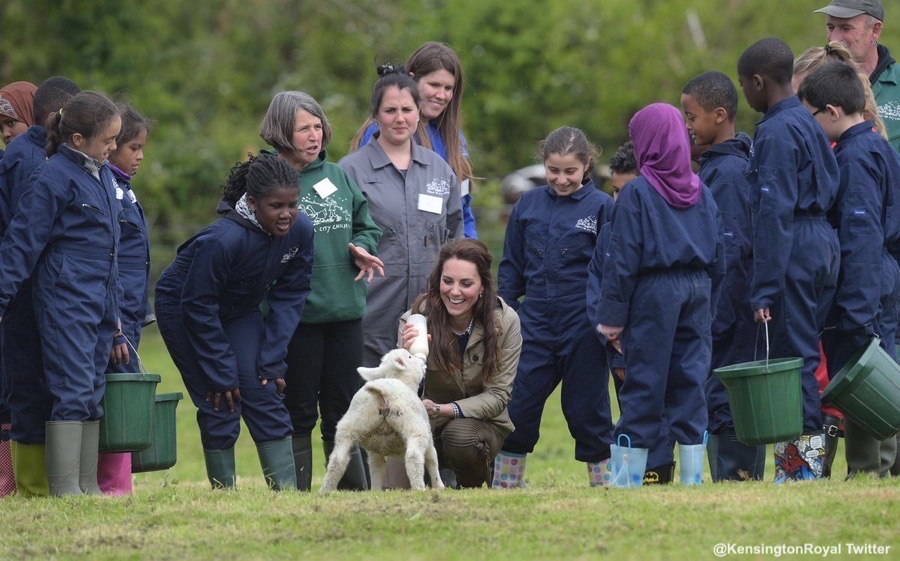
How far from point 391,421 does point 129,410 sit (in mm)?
1419

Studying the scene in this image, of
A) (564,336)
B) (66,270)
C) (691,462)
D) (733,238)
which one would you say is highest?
(733,238)

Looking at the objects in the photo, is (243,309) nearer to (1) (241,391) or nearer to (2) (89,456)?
(1) (241,391)

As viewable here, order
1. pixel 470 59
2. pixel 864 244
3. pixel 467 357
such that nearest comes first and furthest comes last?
1. pixel 864 244
2. pixel 467 357
3. pixel 470 59

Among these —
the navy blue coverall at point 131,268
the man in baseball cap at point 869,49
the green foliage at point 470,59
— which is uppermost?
the green foliage at point 470,59

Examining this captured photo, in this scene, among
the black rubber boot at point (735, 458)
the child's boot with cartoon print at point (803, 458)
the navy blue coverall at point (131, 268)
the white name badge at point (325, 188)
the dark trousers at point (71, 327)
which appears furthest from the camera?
the white name badge at point (325, 188)

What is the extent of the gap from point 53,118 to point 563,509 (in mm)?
3422

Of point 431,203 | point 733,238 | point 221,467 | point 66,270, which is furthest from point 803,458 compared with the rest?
point 66,270

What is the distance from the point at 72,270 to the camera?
701 cm

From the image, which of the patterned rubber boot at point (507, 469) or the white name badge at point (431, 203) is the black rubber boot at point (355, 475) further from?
the white name badge at point (431, 203)

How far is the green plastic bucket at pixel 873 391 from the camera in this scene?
6.84 meters

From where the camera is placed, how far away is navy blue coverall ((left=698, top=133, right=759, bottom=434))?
7.74 m

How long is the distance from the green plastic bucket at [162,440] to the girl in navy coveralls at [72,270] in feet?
1.13

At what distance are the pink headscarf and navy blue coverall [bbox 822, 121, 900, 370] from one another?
4.77 m

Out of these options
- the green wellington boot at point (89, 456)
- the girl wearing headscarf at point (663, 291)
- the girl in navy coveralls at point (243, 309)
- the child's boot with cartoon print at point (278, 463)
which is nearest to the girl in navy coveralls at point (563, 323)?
the girl wearing headscarf at point (663, 291)
